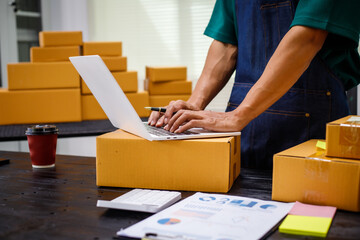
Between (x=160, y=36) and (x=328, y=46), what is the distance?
2900 mm

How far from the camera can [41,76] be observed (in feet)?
9.30

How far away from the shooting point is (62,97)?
9.43 ft

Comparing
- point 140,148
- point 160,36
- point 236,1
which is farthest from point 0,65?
point 140,148

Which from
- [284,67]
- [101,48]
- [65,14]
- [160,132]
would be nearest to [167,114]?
[160,132]

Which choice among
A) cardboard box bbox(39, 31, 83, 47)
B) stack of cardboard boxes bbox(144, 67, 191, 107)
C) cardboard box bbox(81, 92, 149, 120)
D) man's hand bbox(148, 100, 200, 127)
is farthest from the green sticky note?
cardboard box bbox(39, 31, 83, 47)

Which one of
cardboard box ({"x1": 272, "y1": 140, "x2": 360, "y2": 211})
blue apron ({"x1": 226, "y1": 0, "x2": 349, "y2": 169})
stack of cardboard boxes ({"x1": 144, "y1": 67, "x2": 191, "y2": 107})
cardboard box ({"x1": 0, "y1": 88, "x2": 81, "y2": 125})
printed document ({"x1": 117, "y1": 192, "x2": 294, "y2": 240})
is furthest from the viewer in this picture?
stack of cardboard boxes ({"x1": 144, "y1": 67, "x2": 191, "y2": 107})

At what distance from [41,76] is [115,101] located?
2.11 m

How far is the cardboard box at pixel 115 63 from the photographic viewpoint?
2971 mm

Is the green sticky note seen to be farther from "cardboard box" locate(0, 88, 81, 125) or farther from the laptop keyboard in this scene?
"cardboard box" locate(0, 88, 81, 125)

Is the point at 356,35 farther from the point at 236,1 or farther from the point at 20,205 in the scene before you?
the point at 20,205

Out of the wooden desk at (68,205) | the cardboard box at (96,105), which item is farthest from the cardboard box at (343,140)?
the cardboard box at (96,105)

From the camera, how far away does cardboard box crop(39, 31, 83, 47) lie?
2918 millimetres

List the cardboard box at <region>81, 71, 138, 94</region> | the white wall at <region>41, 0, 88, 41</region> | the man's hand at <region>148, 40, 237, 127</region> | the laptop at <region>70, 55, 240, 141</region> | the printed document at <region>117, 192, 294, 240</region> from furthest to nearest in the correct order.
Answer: the white wall at <region>41, 0, 88, 41</region> < the cardboard box at <region>81, 71, 138, 94</region> < the man's hand at <region>148, 40, 237, 127</region> < the laptop at <region>70, 55, 240, 141</region> < the printed document at <region>117, 192, 294, 240</region>

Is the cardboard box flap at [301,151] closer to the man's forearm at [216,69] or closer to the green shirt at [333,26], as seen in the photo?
the green shirt at [333,26]
